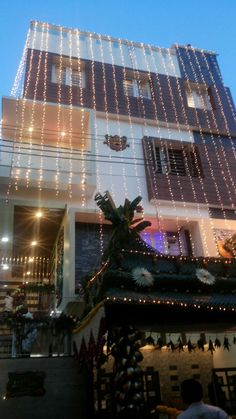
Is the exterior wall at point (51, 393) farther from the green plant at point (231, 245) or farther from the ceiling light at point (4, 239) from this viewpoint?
the green plant at point (231, 245)

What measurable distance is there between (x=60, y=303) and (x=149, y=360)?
12.4 feet

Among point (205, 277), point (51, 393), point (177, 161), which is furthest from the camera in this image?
point (177, 161)

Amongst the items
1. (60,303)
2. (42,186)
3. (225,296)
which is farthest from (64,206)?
(225,296)

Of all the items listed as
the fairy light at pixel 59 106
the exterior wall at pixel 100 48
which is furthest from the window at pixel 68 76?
the exterior wall at pixel 100 48

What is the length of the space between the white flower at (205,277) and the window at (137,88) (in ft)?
38.8

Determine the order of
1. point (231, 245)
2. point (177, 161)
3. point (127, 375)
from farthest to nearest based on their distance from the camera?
1. point (177, 161)
2. point (231, 245)
3. point (127, 375)

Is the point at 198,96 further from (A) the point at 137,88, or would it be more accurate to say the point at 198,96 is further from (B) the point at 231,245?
(B) the point at 231,245

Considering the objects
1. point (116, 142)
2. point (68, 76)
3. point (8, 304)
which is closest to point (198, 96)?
point (116, 142)

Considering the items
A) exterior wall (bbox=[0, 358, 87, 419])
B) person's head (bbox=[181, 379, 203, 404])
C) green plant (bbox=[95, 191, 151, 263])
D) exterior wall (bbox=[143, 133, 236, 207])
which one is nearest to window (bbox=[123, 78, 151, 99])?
exterior wall (bbox=[143, 133, 236, 207])

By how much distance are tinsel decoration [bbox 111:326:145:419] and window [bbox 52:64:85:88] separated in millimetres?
13080

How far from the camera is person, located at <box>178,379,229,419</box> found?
11.0ft

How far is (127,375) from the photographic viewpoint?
6.15 meters

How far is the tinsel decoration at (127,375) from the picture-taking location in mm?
6062

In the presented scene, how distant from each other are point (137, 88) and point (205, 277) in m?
12.7
